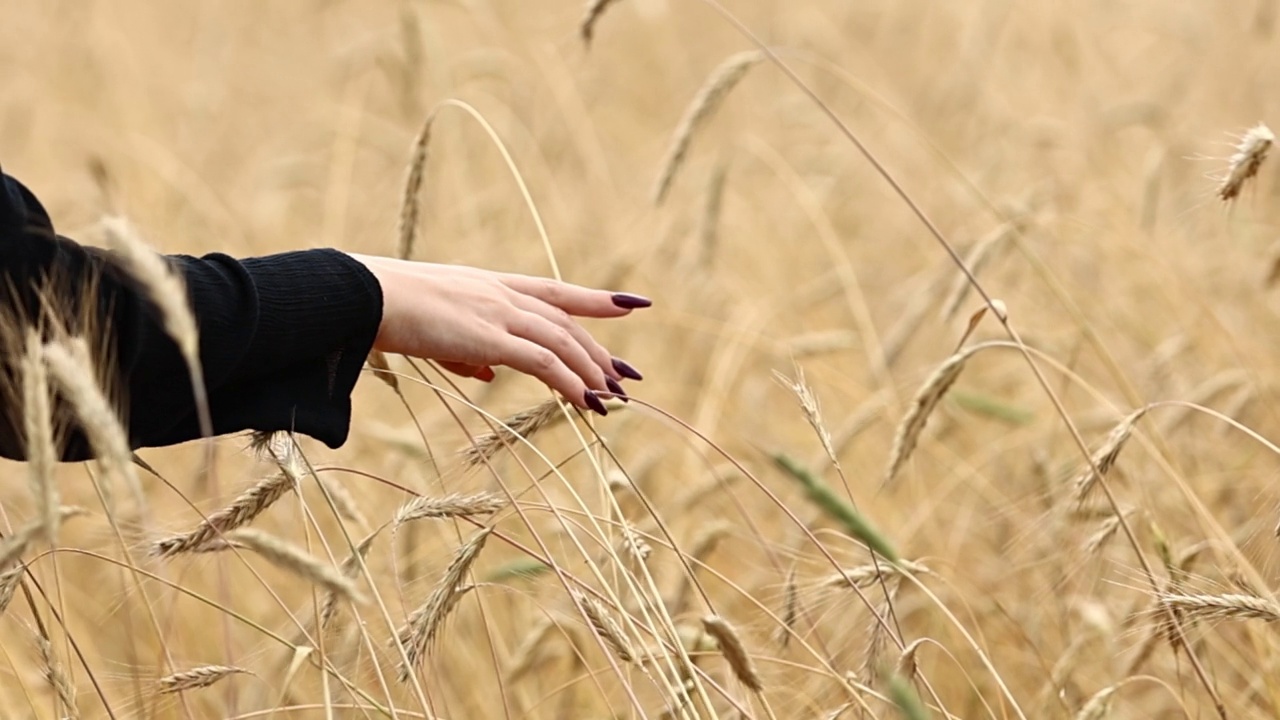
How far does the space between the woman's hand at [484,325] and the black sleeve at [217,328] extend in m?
0.03

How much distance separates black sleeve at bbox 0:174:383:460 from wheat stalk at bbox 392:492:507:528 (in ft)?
0.33

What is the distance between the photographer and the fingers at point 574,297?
1241 millimetres

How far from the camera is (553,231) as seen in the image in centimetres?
331

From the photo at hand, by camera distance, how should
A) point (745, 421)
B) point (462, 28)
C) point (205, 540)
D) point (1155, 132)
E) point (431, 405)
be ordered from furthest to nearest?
point (462, 28) → point (1155, 132) → point (431, 405) → point (745, 421) → point (205, 540)

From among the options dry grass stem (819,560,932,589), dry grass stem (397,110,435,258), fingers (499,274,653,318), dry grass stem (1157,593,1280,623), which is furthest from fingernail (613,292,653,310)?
dry grass stem (1157,593,1280,623)

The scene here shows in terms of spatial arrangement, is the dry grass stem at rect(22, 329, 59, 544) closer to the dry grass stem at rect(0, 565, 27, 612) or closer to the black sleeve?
the black sleeve

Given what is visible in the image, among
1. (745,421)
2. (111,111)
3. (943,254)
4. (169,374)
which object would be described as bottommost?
(111,111)

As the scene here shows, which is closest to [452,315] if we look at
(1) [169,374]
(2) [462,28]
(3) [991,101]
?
(1) [169,374]

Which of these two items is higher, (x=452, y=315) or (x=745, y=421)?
(x=452, y=315)

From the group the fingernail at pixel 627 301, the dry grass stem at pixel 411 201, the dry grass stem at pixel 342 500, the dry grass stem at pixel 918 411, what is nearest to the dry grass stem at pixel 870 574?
the dry grass stem at pixel 918 411

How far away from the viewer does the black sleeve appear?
994mm

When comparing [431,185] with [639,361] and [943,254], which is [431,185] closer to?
[639,361]

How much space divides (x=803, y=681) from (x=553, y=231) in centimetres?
170

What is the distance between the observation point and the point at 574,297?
1271 mm
